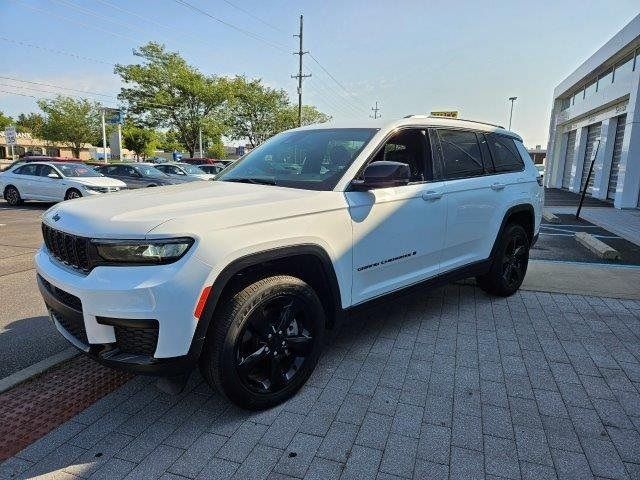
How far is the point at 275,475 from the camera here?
2.30m

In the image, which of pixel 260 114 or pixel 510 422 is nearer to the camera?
pixel 510 422

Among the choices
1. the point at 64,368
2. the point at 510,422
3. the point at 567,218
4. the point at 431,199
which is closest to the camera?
the point at 510,422

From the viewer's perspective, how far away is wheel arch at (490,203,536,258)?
469cm

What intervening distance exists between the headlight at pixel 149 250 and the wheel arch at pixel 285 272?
0.84ft

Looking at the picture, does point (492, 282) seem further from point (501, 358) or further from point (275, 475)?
point (275, 475)

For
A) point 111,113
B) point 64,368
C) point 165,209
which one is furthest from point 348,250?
point 111,113

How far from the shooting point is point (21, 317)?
439cm

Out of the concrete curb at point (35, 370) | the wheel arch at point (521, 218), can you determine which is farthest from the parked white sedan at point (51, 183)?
the wheel arch at point (521, 218)

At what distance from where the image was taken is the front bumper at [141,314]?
7.27 feet

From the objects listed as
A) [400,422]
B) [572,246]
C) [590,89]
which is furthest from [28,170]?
[590,89]

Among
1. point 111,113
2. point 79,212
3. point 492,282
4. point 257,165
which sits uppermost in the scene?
point 111,113

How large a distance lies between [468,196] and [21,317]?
4.46 metres

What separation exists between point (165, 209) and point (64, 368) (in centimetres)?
182

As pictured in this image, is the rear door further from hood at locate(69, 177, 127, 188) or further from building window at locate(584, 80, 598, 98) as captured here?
building window at locate(584, 80, 598, 98)
